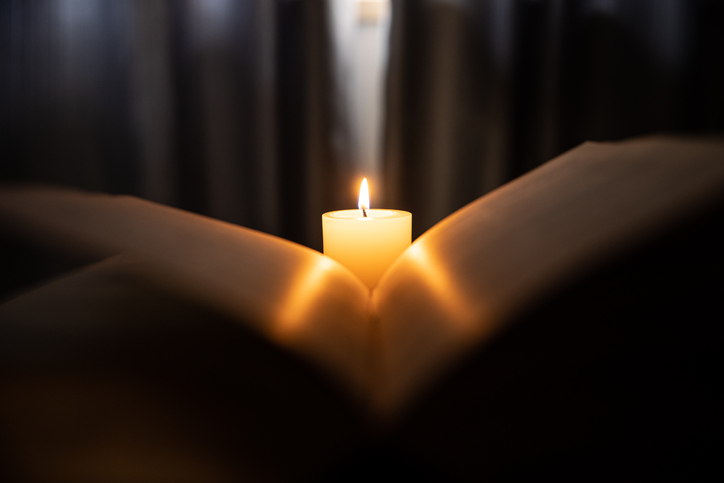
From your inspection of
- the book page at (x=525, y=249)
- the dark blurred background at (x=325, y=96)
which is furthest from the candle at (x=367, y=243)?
the dark blurred background at (x=325, y=96)

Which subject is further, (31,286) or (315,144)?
(315,144)

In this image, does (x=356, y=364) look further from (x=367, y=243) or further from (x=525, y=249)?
(x=367, y=243)

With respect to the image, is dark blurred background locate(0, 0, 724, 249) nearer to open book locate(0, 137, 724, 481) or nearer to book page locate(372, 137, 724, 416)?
book page locate(372, 137, 724, 416)

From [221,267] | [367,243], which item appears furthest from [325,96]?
[221,267]

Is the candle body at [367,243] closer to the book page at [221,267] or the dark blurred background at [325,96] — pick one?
the book page at [221,267]

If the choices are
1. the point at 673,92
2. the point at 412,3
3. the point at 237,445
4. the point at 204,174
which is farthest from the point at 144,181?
the point at 673,92

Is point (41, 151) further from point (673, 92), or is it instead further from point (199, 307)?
point (673, 92)
